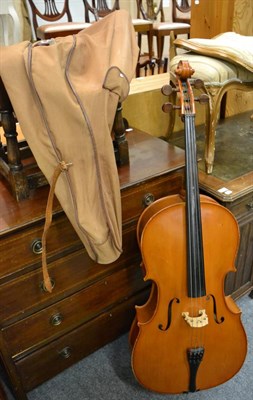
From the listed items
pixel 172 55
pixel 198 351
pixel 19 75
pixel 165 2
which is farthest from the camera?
pixel 165 2

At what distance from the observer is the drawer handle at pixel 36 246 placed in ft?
3.07

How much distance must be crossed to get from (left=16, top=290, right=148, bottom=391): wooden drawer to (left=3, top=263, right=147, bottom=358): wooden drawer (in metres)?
0.04

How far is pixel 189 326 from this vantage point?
105cm

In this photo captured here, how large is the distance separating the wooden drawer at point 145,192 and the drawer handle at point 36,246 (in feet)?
0.94

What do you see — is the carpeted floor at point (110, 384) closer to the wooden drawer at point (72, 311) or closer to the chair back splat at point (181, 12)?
the wooden drawer at point (72, 311)

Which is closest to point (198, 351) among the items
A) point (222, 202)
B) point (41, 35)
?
point (222, 202)

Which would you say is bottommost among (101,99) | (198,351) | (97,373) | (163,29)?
(97,373)

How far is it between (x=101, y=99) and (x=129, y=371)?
1.04m

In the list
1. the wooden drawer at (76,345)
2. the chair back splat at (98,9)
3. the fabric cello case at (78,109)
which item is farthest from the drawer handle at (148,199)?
the chair back splat at (98,9)

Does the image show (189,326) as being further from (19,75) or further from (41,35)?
(41,35)

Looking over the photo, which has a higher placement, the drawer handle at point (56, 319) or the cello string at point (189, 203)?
the cello string at point (189, 203)

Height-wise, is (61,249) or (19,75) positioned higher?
(19,75)

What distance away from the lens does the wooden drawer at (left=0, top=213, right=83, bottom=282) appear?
896 millimetres

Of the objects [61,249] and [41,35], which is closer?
[61,249]
